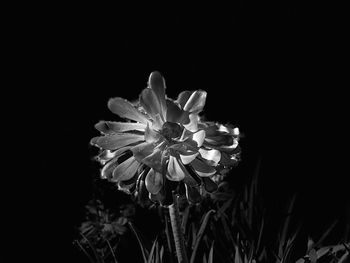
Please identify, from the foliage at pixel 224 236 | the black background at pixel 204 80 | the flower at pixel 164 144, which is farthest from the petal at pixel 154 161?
the black background at pixel 204 80

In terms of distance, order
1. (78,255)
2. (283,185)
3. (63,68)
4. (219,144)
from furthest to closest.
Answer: (63,68), (283,185), (78,255), (219,144)

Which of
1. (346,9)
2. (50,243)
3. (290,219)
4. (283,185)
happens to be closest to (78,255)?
(50,243)

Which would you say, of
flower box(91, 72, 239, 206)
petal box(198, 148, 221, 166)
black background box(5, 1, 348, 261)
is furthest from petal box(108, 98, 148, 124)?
black background box(5, 1, 348, 261)

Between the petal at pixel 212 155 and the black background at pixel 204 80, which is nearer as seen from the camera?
the petal at pixel 212 155

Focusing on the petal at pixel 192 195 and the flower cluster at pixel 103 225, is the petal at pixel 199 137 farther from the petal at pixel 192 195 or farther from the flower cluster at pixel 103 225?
the flower cluster at pixel 103 225

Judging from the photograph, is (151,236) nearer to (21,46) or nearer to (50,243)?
(50,243)

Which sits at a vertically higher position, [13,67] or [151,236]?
[13,67]

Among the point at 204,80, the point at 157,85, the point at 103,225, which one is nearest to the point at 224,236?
the point at 103,225

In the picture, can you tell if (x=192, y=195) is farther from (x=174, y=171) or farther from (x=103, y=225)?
(x=103, y=225)
